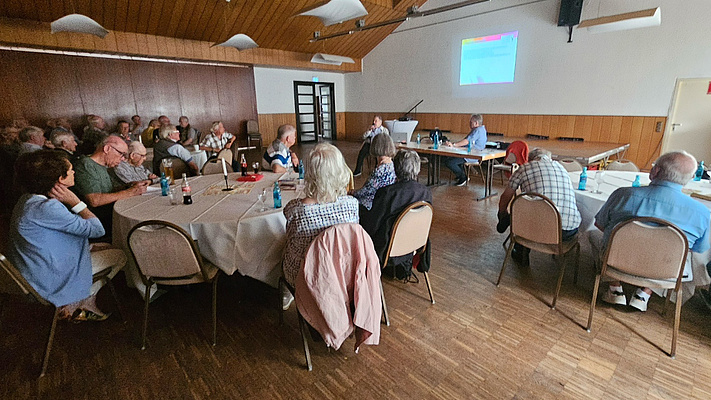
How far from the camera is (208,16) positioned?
7.71 meters

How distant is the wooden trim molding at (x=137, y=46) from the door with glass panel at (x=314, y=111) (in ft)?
4.77

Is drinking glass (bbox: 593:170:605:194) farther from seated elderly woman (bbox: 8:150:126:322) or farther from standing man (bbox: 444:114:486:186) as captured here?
seated elderly woman (bbox: 8:150:126:322)

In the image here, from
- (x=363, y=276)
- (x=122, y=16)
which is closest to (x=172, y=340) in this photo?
(x=363, y=276)

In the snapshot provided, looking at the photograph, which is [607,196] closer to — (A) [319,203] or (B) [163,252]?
(A) [319,203]

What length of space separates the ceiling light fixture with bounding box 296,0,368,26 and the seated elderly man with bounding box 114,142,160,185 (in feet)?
9.37

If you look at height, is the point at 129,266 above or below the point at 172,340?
above

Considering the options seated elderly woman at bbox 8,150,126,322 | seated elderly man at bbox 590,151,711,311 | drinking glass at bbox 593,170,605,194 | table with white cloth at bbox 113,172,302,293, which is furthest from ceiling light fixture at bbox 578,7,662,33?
seated elderly woman at bbox 8,150,126,322

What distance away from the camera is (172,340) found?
2.19m

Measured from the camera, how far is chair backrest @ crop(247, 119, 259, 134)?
1096 cm

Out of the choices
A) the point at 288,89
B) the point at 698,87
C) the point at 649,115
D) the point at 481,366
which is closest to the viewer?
the point at 481,366

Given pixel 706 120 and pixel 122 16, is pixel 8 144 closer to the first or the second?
pixel 122 16

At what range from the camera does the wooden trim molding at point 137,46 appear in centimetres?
659

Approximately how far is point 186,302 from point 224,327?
0.49 m

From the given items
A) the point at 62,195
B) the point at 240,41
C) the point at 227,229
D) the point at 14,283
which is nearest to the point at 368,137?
the point at 240,41
